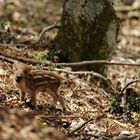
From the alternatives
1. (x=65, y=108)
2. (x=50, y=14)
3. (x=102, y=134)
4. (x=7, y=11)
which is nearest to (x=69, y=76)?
(x=65, y=108)

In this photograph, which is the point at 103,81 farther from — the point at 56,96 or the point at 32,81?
the point at 32,81

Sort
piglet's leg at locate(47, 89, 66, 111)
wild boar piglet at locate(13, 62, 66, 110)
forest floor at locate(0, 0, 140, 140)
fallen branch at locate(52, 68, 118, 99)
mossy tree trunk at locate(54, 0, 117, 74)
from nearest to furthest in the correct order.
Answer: forest floor at locate(0, 0, 140, 140)
wild boar piglet at locate(13, 62, 66, 110)
piglet's leg at locate(47, 89, 66, 111)
fallen branch at locate(52, 68, 118, 99)
mossy tree trunk at locate(54, 0, 117, 74)

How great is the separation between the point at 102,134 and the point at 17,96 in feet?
4.65

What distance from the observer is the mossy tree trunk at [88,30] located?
980 cm

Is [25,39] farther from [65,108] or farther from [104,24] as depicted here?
[65,108]

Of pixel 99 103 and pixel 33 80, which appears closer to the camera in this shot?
pixel 33 80

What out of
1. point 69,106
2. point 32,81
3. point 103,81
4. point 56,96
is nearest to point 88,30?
point 103,81

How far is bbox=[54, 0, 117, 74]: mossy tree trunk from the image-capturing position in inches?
386

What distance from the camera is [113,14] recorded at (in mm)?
9906

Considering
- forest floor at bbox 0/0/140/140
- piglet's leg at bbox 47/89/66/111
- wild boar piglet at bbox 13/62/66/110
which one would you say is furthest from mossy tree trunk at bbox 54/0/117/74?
wild boar piglet at bbox 13/62/66/110

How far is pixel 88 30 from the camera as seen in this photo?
32.4ft

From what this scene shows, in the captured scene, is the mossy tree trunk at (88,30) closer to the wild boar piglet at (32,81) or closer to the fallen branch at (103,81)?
the fallen branch at (103,81)

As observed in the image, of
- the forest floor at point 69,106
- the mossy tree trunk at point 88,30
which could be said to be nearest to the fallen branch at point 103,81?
the forest floor at point 69,106

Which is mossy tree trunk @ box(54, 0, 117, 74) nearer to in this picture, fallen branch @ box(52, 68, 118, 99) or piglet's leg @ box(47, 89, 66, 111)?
fallen branch @ box(52, 68, 118, 99)
